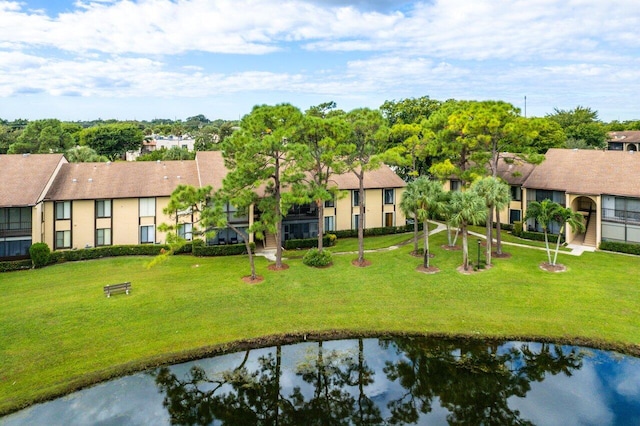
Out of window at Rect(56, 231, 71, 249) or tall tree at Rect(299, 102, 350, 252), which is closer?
tall tree at Rect(299, 102, 350, 252)

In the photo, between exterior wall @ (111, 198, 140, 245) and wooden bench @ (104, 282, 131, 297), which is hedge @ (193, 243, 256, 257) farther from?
wooden bench @ (104, 282, 131, 297)

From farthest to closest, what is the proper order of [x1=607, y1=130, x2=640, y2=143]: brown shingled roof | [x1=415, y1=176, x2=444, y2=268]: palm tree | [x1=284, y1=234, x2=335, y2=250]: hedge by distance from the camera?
[x1=607, y1=130, x2=640, y2=143]: brown shingled roof → [x1=284, y1=234, x2=335, y2=250]: hedge → [x1=415, y1=176, x2=444, y2=268]: palm tree

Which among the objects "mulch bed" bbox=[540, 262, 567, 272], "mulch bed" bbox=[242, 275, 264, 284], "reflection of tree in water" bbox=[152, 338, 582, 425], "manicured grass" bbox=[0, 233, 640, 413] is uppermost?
"mulch bed" bbox=[540, 262, 567, 272]

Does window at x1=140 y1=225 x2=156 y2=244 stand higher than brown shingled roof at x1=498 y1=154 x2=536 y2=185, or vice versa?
brown shingled roof at x1=498 y1=154 x2=536 y2=185

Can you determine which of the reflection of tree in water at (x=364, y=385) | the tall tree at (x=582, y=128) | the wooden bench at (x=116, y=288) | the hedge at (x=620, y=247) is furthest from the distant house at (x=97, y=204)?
the tall tree at (x=582, y=128)

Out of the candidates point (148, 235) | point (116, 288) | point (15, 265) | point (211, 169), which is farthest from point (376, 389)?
point (15, 265)

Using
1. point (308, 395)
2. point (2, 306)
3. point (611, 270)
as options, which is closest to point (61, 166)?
point (2, 306)

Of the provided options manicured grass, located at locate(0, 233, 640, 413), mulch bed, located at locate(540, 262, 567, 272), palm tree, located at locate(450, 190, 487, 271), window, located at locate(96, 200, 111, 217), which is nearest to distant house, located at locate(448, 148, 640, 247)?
manicured grass, located at locate(0, 233, 640, 413)

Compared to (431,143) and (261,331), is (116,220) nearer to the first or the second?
(261,331)

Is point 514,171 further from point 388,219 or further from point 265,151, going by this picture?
point 265,151
